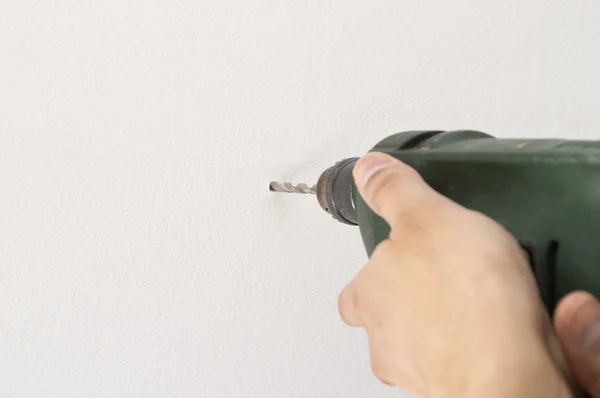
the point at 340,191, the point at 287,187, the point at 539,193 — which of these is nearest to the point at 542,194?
the point at 539,193

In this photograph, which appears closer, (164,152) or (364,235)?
(364,235)

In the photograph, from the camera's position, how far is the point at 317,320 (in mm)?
555

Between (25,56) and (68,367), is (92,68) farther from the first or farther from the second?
(68,367)

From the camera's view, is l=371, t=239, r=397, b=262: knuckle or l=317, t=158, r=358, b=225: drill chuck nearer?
l=371, t=239, r=397, b=262: knuckle

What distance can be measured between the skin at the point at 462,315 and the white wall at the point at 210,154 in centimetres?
29

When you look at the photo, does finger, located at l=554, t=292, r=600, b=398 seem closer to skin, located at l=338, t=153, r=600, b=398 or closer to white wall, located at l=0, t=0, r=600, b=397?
skin, located at l=338, t=153, r=600, b=398

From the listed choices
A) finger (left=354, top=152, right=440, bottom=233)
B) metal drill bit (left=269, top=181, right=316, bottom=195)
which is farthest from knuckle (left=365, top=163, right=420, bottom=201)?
metal drill bit (left=269, top=181, right=316, bottom=195)

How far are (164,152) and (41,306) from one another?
16 centimetres

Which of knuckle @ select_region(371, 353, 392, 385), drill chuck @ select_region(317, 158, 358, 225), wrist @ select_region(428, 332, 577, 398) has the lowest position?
knuckle @ select_region(371, 353, 392, 385)

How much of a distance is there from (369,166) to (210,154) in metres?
0.27

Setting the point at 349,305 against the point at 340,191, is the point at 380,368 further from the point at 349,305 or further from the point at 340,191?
the point at 340,191

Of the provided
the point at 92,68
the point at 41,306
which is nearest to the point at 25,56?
the point at 92,68

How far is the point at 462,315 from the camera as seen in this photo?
0.18 metres

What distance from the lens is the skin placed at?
166mm
